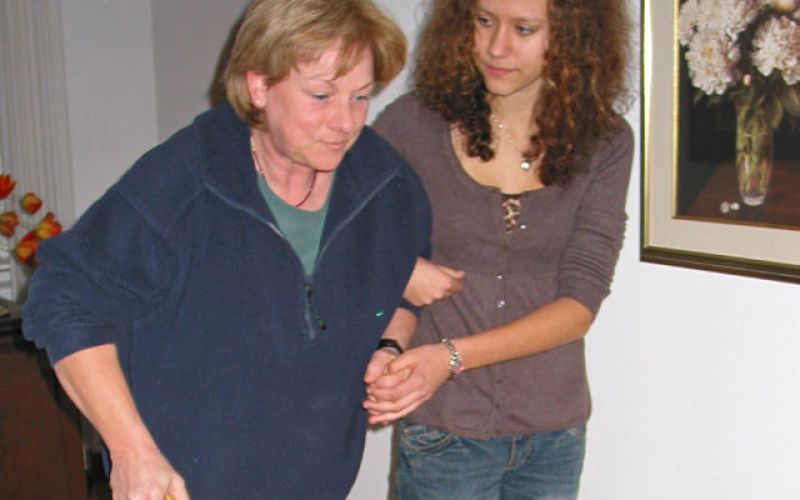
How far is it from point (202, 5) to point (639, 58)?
5.70 feet

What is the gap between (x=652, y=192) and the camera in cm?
184

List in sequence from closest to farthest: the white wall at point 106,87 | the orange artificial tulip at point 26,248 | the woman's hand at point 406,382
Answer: the woman's hand at point 406,382, the orange artificial tulip at point 26,248, the white wall at point 106,87

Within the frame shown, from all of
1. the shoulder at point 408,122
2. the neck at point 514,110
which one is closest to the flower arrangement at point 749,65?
the neck at point 514,110

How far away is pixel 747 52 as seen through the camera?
164cm

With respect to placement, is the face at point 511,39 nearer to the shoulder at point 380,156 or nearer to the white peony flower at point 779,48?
the shoulder at point 380,156

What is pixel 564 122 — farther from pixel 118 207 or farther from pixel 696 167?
pixel 118 207

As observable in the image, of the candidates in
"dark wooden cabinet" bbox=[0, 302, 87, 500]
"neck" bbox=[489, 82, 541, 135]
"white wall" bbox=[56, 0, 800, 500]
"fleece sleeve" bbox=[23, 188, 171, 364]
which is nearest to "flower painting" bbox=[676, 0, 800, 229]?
"white wall" bbox=[56, 0, 800, 500]

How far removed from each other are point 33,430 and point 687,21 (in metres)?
2.10

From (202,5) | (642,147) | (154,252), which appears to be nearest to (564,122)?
(642,147)

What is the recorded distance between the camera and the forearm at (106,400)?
1144 millimetres

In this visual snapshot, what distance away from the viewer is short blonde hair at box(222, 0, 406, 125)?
3.97ft

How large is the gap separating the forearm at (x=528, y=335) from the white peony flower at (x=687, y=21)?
1.83 ft

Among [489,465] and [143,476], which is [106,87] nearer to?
[489,465]

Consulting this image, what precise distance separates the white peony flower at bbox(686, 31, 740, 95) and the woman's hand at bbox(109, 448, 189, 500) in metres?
1.14
